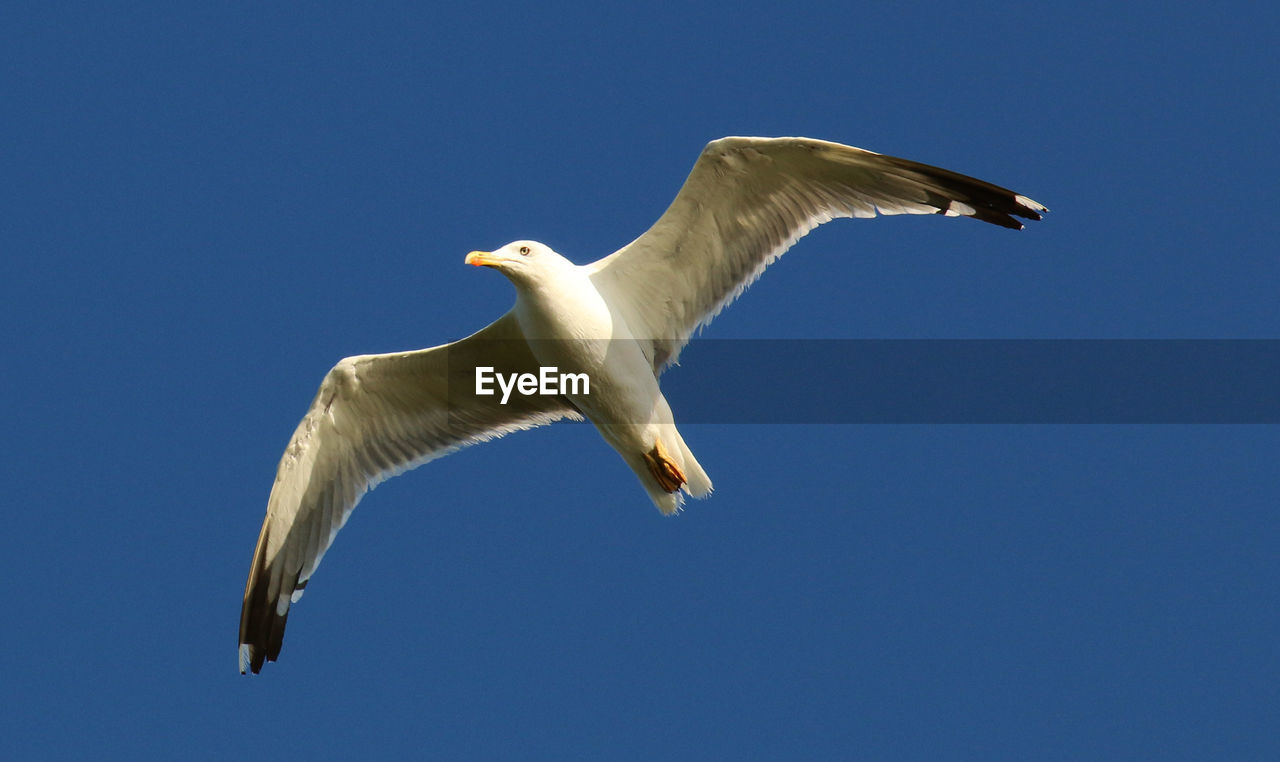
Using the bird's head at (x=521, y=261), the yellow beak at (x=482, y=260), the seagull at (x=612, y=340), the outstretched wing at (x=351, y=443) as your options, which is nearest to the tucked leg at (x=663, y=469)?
the seagull at (x=612, y=340)

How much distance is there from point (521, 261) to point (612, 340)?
0.71 meters

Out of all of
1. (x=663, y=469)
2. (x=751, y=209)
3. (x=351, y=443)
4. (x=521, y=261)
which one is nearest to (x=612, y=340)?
(x=521, y=261)

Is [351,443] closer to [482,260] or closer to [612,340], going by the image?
[482,260]

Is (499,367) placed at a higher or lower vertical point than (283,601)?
higher

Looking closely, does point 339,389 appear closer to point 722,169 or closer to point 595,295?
point 595,295

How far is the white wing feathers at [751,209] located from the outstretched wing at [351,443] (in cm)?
102

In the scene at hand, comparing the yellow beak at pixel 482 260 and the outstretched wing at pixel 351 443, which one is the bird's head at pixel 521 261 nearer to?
the yellow beak at pixel 482 260

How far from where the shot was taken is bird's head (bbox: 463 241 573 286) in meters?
8.21

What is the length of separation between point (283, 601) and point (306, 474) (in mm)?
912

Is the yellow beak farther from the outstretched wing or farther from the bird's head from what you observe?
the outstretched wing

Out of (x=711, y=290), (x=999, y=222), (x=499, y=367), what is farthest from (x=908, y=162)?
(x=499, y=367)

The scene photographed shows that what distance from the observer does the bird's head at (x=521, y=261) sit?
821cm

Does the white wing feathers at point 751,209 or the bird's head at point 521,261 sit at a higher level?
the white wing feathers at point 751,209

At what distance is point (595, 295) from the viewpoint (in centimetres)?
847
